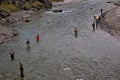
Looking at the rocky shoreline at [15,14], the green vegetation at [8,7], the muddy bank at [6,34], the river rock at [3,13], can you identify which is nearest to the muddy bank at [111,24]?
the rocky shoreline at [15,14]

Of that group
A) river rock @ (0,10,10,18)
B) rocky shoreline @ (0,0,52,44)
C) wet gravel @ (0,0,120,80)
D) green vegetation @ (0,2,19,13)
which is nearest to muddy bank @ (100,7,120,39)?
wet gravel @ (0,0,120,80)

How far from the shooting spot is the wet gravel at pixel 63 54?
39328 millimetres

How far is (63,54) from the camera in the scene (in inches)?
1903

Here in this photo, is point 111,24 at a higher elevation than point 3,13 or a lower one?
lower

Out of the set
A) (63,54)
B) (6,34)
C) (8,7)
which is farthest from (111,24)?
(8,7)

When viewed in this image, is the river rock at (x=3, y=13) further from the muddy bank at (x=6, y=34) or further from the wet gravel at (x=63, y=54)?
the muddy bank at (x=6, y=34)

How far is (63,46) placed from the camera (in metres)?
53.2

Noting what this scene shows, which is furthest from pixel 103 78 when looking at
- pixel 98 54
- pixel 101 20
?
pixel 101 20

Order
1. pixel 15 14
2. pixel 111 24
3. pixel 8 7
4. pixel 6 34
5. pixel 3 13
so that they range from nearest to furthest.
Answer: pixel 6 34, pixel 111 24, pixel 3 13, pixel 15 14, pixel 8 7

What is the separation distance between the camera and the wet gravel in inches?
1548

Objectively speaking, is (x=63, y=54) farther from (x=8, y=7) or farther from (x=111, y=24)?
(x=8, y=7)

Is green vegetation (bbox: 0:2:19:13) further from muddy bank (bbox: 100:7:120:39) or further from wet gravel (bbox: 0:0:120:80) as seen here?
muddy bank (bbox: 100:7:120:39)

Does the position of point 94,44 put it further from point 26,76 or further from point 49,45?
point 26,76

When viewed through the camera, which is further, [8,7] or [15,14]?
[8,7]
